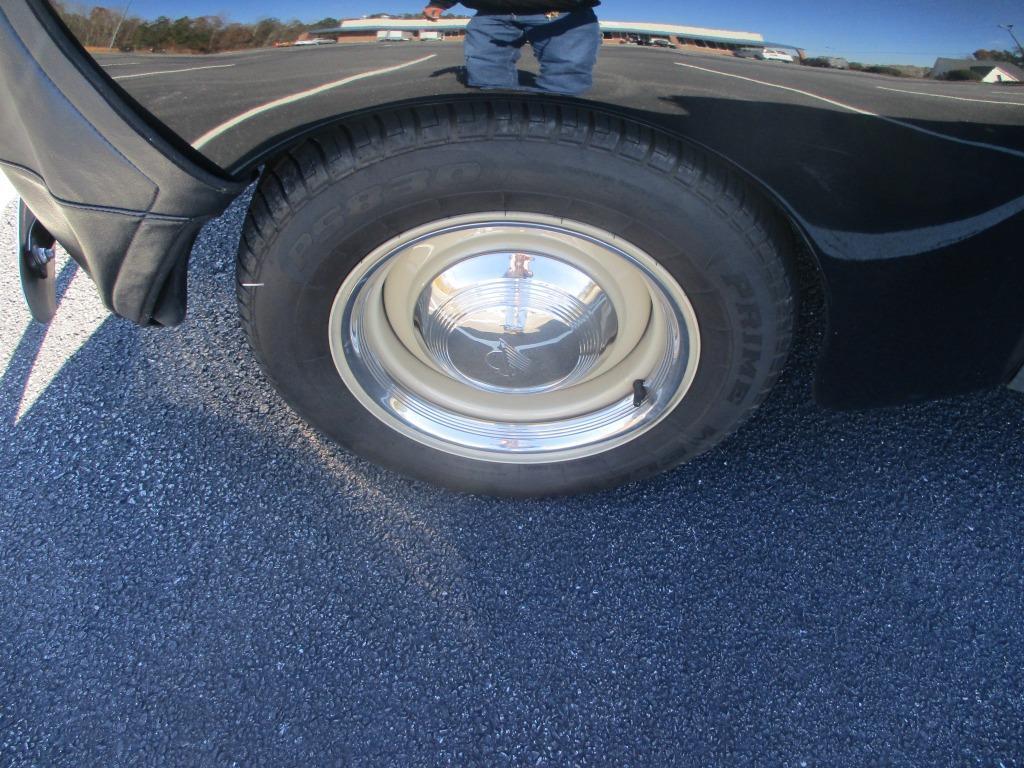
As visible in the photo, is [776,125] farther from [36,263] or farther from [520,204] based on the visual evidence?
[36,263]

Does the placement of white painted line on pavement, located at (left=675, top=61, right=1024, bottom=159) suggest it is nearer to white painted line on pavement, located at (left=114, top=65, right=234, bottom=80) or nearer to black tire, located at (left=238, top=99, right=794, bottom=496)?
black tire, located at (left=238, top=99, right=794, bottom=496)

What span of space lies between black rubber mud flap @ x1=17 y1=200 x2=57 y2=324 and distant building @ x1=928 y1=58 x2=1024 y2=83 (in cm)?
178

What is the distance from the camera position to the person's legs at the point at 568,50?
117cm

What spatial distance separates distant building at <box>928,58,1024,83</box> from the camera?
1.15 meters

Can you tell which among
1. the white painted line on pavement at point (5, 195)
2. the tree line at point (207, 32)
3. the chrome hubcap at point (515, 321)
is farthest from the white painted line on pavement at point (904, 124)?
the white painted line on pavement at point (5, 195)

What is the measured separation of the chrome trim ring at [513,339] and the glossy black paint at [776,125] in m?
0.25

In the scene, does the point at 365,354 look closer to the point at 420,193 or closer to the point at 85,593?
the point at 420,193

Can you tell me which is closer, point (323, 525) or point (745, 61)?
point (745, 61)

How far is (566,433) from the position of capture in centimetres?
175

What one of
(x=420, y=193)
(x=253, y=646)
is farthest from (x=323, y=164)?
(x=253, y=646)

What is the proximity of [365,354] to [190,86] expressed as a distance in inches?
24.7

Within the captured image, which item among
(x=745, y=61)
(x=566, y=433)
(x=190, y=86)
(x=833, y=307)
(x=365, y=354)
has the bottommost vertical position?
(x=566, y=433)

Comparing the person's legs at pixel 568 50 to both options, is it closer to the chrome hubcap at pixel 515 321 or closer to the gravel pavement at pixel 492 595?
the chrome hubcap at pixel 515 321

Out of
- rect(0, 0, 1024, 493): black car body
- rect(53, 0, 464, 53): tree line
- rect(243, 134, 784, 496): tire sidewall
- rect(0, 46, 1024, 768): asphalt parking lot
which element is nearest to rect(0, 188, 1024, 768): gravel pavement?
rect(0, 46, 1024, 768): asphalt parking lot
